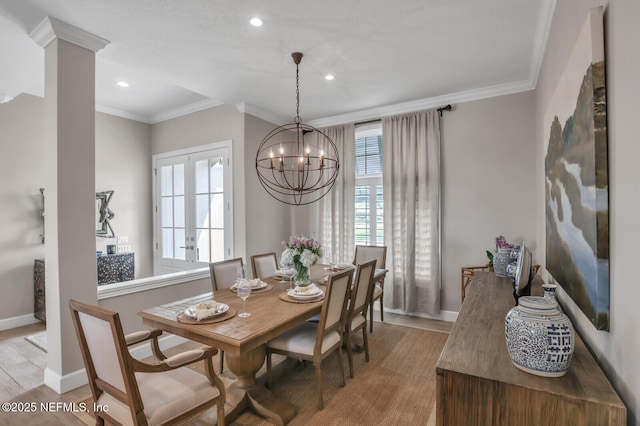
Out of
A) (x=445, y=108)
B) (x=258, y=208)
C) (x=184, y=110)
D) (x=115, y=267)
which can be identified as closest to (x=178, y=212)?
(x=115, y=267)

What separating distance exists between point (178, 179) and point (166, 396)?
388 cm

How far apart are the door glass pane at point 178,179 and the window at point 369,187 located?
2.66 meters

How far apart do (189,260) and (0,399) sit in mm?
2533

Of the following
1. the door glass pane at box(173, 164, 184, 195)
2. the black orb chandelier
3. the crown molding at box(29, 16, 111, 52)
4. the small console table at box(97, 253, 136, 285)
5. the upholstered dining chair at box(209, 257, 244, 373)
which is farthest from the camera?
the door glass pane at box(173, 164, 184, 195)

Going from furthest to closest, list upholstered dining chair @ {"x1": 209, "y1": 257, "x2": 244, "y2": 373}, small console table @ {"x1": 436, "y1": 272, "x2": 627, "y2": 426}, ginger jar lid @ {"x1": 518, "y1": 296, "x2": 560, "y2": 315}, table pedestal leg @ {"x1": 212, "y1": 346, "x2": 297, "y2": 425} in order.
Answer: upholstered dining chair @ {"x1": 209, "y1": 257, "x2": 244, "y2": 373}, table pedestal leg @ {"x1": 212, "y1": 346, "x2": 297, "y2": 425}, ginger jar lid @ {"x1": 518, "y1": 296, "x2": 560, "y2": 315}, small console table @ {"x1": 436, "y1": 272, "x2": 627, "y2": 426}

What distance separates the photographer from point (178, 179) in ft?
16.0

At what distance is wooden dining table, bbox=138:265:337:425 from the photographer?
5.71 ft

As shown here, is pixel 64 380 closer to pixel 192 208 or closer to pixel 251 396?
pixel 251 396

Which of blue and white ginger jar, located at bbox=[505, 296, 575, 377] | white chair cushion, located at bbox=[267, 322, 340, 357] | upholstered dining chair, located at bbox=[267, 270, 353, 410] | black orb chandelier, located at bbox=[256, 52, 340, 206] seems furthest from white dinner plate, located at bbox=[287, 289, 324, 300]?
black orb chandelier, located at bbox=[256, 52, 340, 206]

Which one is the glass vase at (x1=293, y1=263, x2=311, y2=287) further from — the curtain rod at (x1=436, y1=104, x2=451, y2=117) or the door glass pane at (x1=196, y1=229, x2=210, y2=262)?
the curtain rod at (x1=436, y1=104, x2=451, y2=117)

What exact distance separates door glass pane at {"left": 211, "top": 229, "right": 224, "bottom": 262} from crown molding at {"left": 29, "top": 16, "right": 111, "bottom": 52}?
251 cm

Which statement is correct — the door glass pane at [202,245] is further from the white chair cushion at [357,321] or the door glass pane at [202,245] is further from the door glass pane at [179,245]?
the white chair cushion at [357,321]

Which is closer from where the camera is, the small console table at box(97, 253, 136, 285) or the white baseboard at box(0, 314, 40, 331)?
the white baseboard at box(0, 314, 40, 331)

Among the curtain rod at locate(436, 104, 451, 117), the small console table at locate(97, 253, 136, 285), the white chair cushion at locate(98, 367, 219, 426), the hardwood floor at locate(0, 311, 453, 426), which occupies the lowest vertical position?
the hardwood floor at locate(0, 311, 453, 426)
